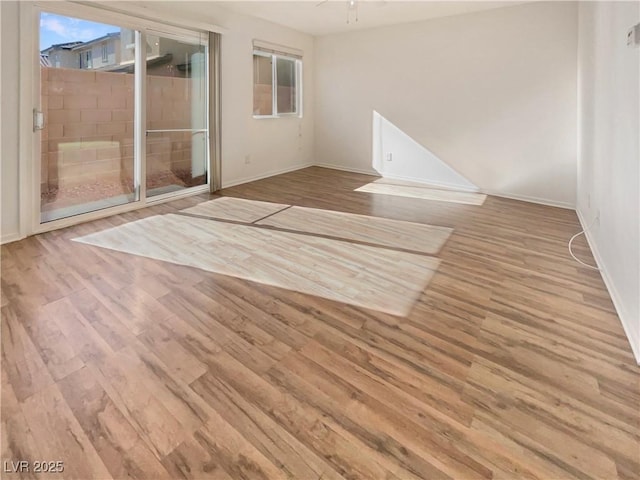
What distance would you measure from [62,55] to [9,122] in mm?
849

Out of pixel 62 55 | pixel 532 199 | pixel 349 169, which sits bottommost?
Answer: pixel 532 199

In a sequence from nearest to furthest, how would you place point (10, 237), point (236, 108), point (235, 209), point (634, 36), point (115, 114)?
point (634, 36) → point (10, 237) → point (115, 114) → point (235, 209) → point (236, 108)

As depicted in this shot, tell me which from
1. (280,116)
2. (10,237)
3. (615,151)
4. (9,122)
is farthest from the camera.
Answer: (280,116)

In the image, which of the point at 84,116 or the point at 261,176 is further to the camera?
the point at 261,176

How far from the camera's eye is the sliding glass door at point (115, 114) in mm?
3492

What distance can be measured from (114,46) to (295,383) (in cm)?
413

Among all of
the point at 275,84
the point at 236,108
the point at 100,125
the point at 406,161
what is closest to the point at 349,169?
the point at 406,161

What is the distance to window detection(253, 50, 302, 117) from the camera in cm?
596

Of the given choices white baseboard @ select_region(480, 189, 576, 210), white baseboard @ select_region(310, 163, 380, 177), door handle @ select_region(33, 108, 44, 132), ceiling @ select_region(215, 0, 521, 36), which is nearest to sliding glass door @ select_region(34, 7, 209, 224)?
door handle @ select_region(33, 108, 44, 132)

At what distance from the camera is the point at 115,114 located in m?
4.03

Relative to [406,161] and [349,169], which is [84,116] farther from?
[406,161]

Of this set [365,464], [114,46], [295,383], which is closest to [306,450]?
[365,464]

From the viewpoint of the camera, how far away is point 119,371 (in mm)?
1652

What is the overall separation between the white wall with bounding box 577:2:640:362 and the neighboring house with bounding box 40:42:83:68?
442 cm
